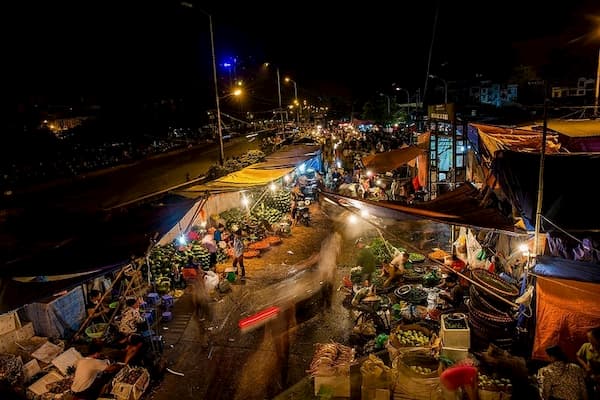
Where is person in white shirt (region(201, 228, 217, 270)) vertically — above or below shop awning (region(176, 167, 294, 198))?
below

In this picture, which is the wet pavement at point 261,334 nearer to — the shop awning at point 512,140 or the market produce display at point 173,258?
the market produce display at point 173,258

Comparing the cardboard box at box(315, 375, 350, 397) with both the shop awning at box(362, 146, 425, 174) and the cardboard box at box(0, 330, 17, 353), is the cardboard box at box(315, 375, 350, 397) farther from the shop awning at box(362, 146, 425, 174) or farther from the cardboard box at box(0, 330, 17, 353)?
the shop awning at box(362, 146, 425, 174)

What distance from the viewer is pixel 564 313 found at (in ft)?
21.6

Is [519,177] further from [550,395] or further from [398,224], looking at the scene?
[398,224]

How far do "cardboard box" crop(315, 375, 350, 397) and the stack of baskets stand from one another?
272 cm

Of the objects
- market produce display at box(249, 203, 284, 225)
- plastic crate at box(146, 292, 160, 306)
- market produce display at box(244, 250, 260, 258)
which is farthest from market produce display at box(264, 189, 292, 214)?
plastic crate at box(146, 292, 160, 306)

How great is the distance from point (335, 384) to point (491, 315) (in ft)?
10.8

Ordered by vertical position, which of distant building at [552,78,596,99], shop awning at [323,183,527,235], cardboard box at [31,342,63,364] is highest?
distant building at [552,78,596,99]

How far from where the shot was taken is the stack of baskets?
8.02m

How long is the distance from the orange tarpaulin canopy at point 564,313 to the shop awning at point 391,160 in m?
10.6

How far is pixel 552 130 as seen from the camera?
429 inches

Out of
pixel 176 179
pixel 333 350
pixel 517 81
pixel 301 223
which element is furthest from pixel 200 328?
pixel 517 81

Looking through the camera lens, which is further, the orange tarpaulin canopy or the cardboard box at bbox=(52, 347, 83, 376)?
the cardboard box at bbox=(52, 347, 83, 376)

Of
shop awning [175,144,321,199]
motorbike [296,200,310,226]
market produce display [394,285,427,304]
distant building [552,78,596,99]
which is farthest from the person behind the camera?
distant building [552,78,596,99]
